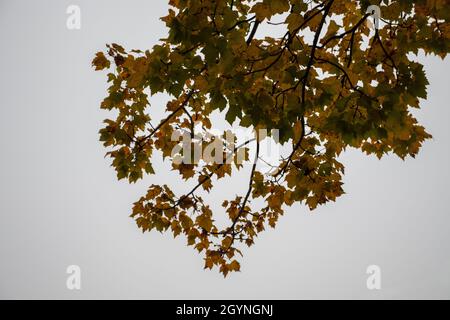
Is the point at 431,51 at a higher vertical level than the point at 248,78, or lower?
higher

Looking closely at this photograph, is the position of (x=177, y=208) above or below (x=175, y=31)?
below

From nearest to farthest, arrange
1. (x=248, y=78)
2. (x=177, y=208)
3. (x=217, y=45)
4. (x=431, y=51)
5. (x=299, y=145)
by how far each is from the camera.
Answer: (x=217, y=45)
(x=248, y=78)
(x=431, y=51)
(x=299, y=145)
(x=177, y=208)

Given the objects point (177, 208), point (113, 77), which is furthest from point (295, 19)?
point (177, 208)

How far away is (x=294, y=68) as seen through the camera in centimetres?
298

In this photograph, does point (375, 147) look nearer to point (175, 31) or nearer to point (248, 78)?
point (248, 78)

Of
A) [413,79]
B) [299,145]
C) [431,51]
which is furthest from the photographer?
[299,145]

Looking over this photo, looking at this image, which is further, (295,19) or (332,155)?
(332,155)

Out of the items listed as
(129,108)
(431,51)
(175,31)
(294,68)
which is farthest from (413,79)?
(129,108)

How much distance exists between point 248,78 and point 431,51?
169 centimetres

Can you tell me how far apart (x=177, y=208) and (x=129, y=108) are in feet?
4.32

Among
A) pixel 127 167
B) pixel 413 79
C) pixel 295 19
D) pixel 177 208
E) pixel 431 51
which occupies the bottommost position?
pixel 177 208

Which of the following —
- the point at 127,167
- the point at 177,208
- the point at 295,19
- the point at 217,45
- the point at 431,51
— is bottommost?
the point at 177,208

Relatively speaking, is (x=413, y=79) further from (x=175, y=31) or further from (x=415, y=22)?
(x=175, y=31)

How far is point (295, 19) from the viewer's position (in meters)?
2.96
